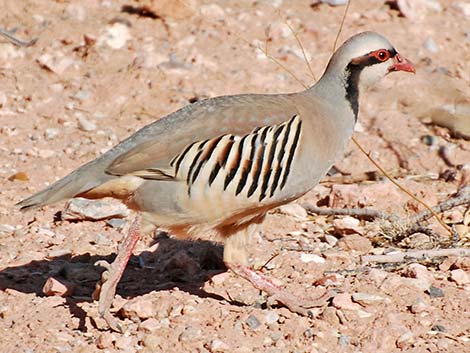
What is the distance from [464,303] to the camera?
5020 mm

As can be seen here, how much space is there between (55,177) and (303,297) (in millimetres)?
2303

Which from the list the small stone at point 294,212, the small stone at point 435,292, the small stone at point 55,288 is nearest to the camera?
the small stone at point 435,292

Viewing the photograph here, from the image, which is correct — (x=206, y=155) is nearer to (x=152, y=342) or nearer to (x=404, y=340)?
(x=152, y=342)

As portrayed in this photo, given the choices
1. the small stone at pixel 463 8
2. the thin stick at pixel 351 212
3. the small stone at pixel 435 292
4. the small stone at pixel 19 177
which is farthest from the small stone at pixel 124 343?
the small stone at pixel 463 8

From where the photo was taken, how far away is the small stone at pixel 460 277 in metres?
5.25

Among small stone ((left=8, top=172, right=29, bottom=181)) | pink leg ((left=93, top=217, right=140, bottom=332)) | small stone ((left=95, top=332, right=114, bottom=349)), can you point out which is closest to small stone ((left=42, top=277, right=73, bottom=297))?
pink leg ((left=93, top=217, right=140, bottom=332))

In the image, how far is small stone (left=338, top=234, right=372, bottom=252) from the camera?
19.1 feet

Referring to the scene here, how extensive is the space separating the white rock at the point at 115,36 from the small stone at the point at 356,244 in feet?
11.1

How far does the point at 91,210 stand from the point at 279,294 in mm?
1605

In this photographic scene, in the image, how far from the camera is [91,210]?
6156 mm

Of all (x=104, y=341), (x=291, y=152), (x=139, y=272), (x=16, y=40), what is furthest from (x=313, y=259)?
(x=16, y=40)

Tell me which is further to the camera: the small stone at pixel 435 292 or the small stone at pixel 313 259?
the small stone at pixel 313 259

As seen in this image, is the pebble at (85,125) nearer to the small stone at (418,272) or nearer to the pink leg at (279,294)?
the pink leg at (279,294)

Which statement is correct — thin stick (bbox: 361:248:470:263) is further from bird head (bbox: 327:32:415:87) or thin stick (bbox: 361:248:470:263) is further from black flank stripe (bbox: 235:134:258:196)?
black flank stripe (bbox: 235:134:258:196)
